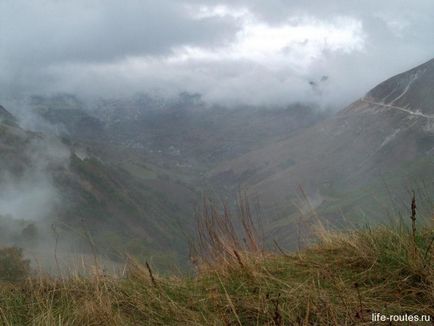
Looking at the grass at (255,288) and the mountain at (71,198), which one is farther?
the mountain at (71,198)

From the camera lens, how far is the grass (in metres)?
3.51

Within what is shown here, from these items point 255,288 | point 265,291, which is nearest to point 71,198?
point 255,288

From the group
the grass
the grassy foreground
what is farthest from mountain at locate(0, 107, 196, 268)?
the grassy foreground

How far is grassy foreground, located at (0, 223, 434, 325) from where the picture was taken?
3.50 metres

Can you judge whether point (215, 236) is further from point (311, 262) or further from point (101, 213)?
point (101, 213)

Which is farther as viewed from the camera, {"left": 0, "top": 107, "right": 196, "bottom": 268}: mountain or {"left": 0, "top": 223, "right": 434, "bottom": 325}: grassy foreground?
{"left": 0, "top": 107, "right": 196, "bottom": 268}: mountain

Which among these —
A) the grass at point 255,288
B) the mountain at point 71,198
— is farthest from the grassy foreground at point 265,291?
the mountain at point 71,198

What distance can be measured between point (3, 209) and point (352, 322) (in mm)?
144416

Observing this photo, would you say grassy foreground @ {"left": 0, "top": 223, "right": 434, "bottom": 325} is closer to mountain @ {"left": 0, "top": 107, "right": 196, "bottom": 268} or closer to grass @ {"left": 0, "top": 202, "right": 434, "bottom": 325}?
grass @ {"left": 0, "top": 202, "right": 434, "bottom": 325}

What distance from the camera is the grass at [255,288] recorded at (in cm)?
351

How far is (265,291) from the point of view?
3.95 meters

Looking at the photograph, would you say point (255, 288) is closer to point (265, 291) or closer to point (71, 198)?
point (265, 291)

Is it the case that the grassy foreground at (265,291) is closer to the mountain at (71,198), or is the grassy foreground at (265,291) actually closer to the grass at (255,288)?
the grass at (255,288)

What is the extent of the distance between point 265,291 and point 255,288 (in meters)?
0.21
